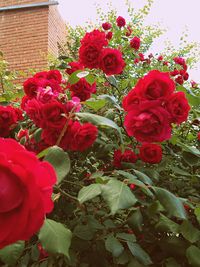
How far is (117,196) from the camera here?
2.11 ft

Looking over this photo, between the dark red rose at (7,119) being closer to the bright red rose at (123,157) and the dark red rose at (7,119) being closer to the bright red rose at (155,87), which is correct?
the bright red rose at (123,157)

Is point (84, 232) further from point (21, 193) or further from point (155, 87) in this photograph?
point (21, 193)

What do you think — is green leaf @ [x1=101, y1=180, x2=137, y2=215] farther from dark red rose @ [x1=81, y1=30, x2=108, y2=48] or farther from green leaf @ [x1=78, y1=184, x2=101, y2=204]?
dark red rose @ [x1=81, y1=30, x2=108, y2=48]

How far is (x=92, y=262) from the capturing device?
3.03 ft

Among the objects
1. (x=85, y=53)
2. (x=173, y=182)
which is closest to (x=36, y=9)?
(x=85, y=53)

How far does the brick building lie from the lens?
7.02 meters

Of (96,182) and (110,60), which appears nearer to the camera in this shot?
(96,182)

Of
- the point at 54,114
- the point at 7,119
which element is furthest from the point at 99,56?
the point at 54,114

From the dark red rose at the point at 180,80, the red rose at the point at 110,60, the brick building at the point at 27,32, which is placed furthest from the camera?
the brick building at the point at 27,32

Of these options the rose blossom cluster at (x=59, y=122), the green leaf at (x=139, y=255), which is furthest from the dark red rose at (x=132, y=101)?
the green leaf at (x=139, y=255)

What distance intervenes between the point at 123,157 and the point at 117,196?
456 mm

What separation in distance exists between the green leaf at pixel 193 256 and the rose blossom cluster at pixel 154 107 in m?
0.28

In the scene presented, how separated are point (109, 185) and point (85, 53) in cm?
82

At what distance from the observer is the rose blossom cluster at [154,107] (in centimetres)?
84
